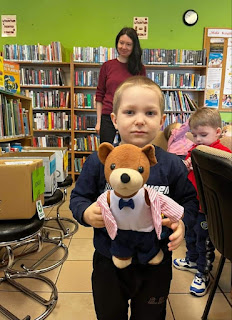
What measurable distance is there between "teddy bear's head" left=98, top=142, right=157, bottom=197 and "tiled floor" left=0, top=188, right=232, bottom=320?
1098 millimetres

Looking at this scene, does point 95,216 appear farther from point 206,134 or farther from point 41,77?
point 41,77

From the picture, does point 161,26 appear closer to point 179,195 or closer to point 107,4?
point 107,4

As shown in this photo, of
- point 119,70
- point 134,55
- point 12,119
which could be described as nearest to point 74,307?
point 12,119

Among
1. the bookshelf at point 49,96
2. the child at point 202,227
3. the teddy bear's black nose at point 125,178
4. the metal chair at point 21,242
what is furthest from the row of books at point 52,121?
the teddy bear's black nose at point 125,178

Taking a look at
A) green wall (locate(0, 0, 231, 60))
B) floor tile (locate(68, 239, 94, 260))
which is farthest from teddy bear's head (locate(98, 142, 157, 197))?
green wall (locate(0, 0, 231, 60))

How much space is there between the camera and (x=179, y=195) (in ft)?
2.68

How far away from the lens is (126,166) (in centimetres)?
59

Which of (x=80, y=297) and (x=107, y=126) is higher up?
(x=107, y=126)

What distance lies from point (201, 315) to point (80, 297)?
685mm

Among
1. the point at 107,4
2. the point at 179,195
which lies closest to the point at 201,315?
the point at 179,195

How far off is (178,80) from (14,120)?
2.77m

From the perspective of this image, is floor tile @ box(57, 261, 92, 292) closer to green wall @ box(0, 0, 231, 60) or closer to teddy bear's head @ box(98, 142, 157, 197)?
teddy bear's head @ box(98, 142, 157, 197)

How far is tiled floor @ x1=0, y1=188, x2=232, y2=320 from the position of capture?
4.50ft

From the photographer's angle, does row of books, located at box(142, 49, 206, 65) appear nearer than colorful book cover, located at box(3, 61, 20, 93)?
No
